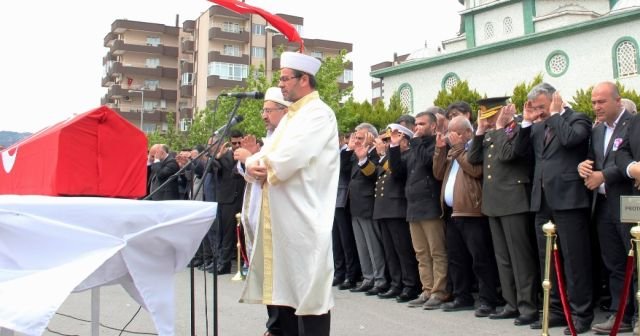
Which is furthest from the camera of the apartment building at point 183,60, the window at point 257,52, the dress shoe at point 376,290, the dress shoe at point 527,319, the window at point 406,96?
the window at point 257,52

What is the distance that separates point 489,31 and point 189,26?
149ft

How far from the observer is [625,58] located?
31266 millimetres

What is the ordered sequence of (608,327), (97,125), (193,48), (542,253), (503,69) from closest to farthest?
(97,125)
(608,327)
(542,253)
(503,69)
(193,48)

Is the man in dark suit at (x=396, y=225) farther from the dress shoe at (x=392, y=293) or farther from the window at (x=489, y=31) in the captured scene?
the window at (x=489, y=31)

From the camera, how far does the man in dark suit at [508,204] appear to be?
6.16 meters

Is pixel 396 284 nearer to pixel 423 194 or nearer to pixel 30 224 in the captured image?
pixel 423 194

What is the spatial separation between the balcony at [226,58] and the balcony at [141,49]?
34.4 ft

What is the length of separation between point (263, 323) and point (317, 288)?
239cm

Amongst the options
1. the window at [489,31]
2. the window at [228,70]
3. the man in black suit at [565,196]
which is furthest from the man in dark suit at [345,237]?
the window at [228,70]

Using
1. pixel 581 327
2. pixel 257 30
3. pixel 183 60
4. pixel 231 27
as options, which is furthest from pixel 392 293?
pixel 183 60

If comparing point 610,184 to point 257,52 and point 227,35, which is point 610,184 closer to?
point 227,35

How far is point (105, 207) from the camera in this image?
329 centimetres

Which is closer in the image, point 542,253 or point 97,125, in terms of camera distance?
point 97,125

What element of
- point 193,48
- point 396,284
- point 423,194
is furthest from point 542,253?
point 193,48
